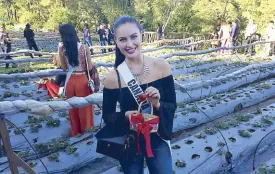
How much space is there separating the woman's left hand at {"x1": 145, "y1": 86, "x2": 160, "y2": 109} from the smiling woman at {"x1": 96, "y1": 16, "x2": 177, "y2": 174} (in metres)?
0.02

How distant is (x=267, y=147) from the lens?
3.62m

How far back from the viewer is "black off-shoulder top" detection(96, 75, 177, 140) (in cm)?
169

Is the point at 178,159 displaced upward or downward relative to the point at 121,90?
downward

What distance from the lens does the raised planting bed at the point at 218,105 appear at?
14.7 feet

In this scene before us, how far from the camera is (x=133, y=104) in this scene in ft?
5.57

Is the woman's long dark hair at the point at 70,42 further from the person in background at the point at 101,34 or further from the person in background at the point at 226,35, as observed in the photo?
the person in background at the point at 101,34

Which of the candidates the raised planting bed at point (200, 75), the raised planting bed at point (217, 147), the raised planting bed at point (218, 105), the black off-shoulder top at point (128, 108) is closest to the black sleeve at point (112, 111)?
the black off-shoulder top at point (128, 108)

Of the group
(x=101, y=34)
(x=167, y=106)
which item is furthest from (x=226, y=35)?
(x=167, y=106)

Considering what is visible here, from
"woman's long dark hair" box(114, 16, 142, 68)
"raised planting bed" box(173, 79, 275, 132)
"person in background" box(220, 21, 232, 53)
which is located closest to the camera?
"woman's long dark hair" box(114, 16, 142, 68)

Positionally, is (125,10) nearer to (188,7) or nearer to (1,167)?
(188,7)

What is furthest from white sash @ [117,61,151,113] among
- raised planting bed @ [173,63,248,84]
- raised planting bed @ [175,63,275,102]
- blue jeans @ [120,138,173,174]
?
raised planting bed @ [173,63,248,84]

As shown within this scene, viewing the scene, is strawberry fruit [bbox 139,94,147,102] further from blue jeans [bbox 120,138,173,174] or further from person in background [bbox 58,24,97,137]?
person in background [bbox 58,24,97,137]

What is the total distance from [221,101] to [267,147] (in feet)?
5.36

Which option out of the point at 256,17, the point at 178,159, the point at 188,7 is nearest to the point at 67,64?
the point at 178,159
